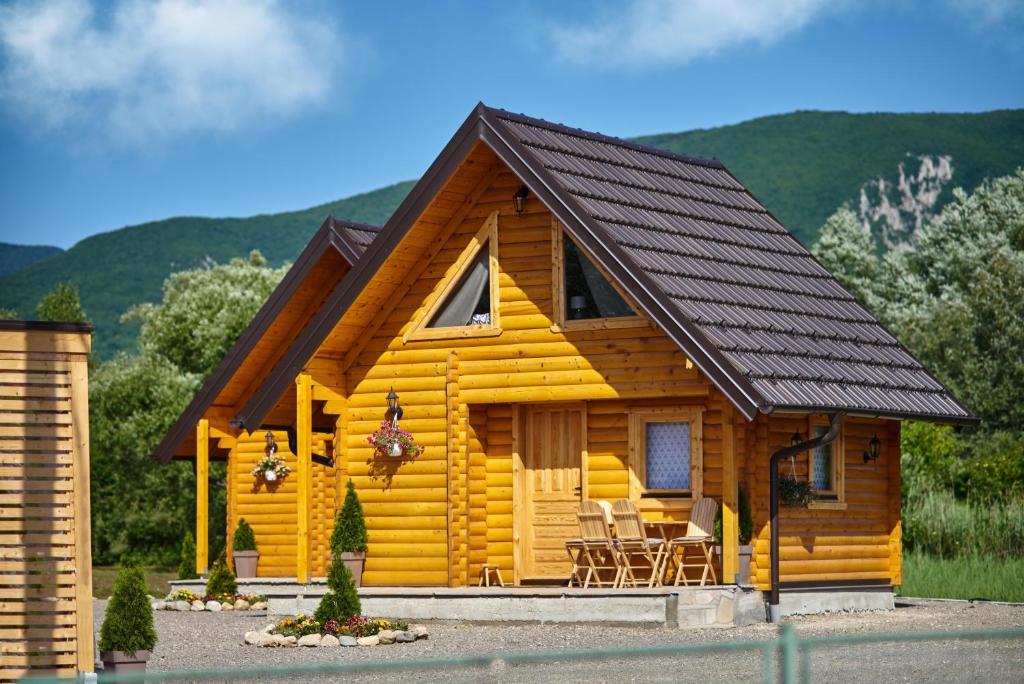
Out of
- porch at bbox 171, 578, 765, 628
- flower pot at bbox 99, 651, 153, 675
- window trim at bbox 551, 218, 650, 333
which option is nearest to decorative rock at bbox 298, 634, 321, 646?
porch at bbox 171, 578, 765, 628

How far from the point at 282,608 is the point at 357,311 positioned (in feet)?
12.3

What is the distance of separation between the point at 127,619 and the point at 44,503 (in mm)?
1337

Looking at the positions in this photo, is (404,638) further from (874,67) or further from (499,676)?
(874,67)

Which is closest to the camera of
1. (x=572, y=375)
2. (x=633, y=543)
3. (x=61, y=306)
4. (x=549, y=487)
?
(x=633, y=543)

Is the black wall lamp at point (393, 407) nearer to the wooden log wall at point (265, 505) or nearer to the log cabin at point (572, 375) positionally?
the log cabin at point (572, 375)

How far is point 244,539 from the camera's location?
27.2 m

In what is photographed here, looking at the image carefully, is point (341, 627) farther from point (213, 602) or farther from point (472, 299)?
point (213, 602)

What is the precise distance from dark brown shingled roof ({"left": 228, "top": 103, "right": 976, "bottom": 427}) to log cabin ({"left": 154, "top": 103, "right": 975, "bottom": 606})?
38 millimetres

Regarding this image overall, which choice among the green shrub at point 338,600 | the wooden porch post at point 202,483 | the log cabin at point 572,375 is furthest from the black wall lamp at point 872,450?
the wooden porch post at point 202,483

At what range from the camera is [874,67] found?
332 ft

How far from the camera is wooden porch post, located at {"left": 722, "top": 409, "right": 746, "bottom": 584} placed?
18.2 metres

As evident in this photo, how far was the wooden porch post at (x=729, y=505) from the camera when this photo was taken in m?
18.2

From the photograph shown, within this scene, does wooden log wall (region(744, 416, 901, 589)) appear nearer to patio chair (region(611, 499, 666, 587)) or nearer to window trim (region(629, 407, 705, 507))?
window trim (region(629, 407, 705, 507))

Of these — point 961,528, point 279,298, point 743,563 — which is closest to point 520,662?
point 743,563
